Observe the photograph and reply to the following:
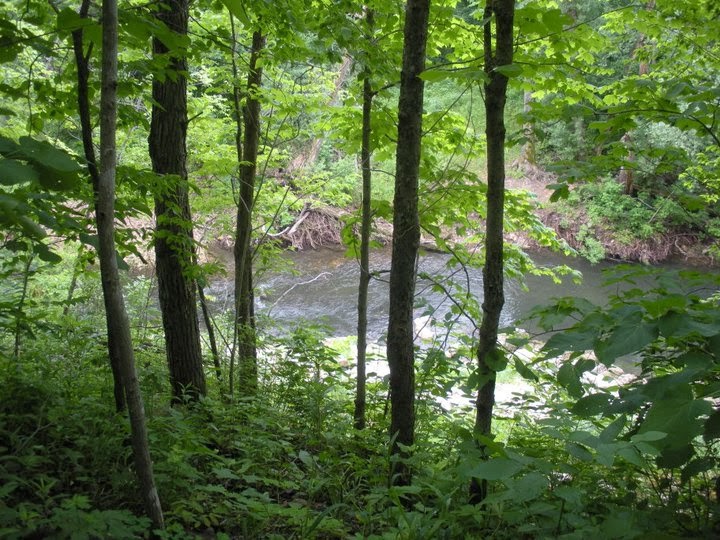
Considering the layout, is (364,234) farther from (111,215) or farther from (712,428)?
(712,428)

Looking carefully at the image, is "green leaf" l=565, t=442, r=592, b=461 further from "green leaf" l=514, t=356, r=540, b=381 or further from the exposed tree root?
the exposed tree root

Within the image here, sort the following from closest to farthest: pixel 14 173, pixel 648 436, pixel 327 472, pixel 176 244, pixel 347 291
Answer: pixel 14 173, pixel 648 436, pixel 327 472, pixel 176 244, pixel 347 291

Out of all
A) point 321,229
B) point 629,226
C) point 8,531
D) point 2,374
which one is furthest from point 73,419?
point 629,226

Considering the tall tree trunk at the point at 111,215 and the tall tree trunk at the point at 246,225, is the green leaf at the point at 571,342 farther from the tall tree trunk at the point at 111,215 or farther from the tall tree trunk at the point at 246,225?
the tall tree trunk at the point at 246,225

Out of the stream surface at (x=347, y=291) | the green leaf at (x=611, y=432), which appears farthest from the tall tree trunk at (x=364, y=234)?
the stream surface at (x=347, y=291)

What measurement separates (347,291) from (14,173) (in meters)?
11.8

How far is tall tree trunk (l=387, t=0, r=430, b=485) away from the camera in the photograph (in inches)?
105

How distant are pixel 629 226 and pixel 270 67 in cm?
1512

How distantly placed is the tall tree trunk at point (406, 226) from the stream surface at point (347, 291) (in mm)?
6988

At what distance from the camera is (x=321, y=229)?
16.1 metres

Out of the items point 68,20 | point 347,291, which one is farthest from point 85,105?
point 347,291

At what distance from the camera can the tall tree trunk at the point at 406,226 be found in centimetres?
267

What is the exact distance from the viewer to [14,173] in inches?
40.2

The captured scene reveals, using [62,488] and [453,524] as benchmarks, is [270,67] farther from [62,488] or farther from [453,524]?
[453,524]
